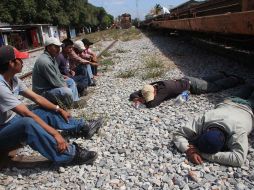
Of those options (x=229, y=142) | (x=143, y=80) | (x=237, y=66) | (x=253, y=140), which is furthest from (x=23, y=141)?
(x=237, y=66)

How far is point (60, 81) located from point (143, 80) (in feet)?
9.67

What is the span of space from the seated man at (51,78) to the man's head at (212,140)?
2687mm

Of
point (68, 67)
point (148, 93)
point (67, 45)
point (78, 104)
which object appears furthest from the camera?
point (68, 67)

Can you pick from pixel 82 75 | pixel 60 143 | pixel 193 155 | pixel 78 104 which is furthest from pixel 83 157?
pixel 82 75

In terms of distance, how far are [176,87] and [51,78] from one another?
2.06 meters

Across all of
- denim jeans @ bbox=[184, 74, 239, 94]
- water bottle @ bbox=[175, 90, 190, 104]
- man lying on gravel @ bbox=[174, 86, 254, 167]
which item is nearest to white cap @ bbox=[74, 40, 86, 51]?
denim jeans @ bbox=[184, 74, 239, 94]

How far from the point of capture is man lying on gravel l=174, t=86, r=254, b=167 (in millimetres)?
3391

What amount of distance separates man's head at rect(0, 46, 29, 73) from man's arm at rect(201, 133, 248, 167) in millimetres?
2188

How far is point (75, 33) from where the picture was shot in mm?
68375

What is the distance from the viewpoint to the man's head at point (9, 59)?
11.0 ft

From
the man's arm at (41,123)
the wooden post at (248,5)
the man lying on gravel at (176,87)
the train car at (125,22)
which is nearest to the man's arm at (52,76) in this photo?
the man lying on gravel at (176,87)

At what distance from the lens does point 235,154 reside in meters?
3.39

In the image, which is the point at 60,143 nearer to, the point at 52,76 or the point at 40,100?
the point at 40,100

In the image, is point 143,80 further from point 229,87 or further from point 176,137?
point 176,137
